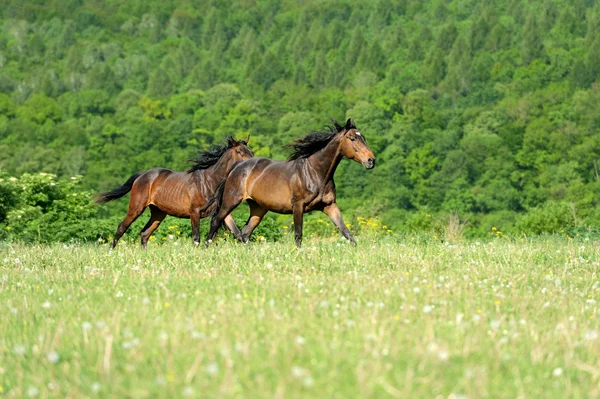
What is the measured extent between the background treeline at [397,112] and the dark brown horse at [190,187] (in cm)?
7660

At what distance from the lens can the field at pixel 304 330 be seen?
543cm

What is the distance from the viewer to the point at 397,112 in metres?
150

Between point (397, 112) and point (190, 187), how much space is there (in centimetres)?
13524

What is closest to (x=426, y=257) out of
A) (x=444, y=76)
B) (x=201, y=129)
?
(x=201, y=129)

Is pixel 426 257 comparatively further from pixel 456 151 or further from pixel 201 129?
pixel 201 129

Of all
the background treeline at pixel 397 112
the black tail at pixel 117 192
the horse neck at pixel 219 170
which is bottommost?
the background treeline at pixel 397 112

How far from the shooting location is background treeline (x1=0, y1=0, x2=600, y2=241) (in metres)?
117

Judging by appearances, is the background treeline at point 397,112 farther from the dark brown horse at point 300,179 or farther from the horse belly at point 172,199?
the dark brown horse at point 300,179

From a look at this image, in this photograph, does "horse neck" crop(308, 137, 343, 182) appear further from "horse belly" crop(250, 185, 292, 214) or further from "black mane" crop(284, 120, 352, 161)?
"horse belly" crop(250, 185, 292, 214)

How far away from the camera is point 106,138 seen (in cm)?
15212

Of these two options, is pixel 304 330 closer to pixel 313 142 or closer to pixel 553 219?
pixel 313 142

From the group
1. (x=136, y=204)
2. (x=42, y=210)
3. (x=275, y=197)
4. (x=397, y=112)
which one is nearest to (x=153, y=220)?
(x=136, y=204)

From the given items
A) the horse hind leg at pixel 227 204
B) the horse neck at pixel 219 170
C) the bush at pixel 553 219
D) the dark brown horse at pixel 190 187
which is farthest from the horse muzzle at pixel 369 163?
the bush at pixel 553 219

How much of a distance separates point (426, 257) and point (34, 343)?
19.1ft
